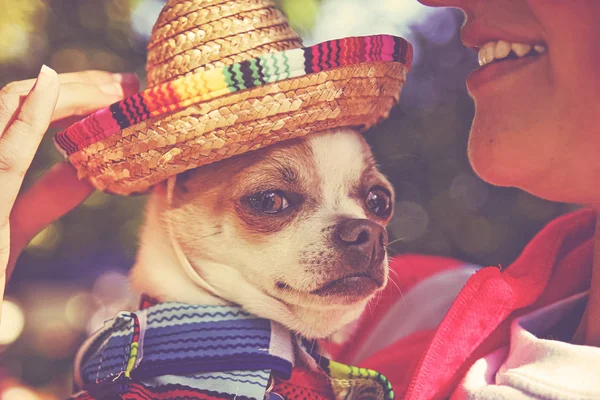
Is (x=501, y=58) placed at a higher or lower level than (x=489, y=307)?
higher

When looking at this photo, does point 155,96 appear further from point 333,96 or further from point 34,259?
point 34,259

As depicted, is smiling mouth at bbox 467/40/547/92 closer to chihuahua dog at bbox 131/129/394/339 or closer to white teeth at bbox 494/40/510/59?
white teeth at bbox 494/40/510/59

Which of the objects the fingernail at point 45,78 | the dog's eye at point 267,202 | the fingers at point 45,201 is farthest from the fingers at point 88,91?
the dog's eye at point 267,202

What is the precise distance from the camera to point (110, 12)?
1.74 metres

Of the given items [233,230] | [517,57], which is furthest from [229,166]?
[517,57]

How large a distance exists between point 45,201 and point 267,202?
573mm

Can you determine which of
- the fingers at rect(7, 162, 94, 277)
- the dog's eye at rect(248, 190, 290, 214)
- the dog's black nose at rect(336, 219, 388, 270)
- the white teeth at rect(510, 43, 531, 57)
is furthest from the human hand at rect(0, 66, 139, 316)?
the white teeth at rect(510, 43, 531, 57)

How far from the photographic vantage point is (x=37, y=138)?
97 centimetres

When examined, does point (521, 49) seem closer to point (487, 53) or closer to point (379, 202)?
point (487, 53)

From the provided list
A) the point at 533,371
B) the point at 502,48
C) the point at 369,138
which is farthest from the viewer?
the point at 369,138

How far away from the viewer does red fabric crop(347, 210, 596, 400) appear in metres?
1.05

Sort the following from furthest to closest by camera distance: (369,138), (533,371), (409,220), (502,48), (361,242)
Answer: (409,220)
(369,138)
(361,242)
(502,48)
(533,371)

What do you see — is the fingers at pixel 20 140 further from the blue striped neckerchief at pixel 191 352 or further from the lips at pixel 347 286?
the lips at pixel 347 286

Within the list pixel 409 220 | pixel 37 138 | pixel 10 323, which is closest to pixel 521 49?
pixel 37 138
